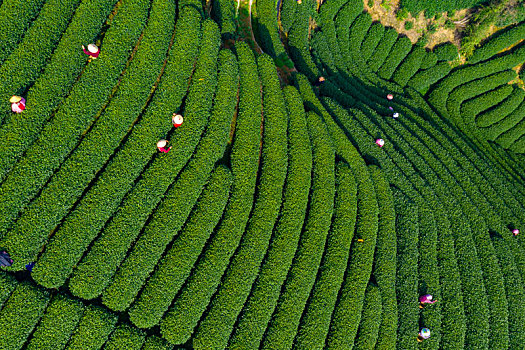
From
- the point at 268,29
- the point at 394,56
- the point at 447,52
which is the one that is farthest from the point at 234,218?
the point at 447,52

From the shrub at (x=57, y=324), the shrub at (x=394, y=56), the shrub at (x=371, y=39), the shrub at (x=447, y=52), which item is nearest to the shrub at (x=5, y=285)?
the shrub at (x=57, y=324)

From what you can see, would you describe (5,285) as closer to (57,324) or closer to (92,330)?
(57,324)

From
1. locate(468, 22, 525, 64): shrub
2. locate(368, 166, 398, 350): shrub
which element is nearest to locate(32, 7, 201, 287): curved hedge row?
locate(368, 166, 398, 350): shrub

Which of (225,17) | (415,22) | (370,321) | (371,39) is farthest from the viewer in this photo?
(415,22)

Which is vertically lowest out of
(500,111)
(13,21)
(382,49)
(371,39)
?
(13,21)

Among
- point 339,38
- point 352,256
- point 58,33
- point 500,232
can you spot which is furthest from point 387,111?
point 58,33

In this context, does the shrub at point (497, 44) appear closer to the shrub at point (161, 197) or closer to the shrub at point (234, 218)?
the shrub at point (234, 218)
